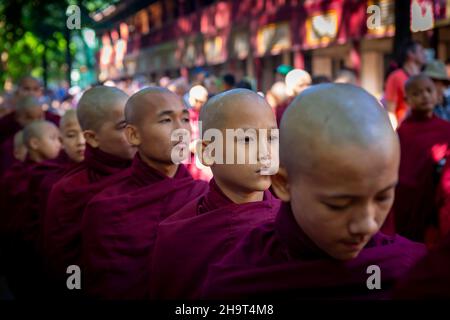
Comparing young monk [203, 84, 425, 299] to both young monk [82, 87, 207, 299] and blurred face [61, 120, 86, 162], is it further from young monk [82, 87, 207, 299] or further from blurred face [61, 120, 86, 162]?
blurred face [61, 120, 86, 162]

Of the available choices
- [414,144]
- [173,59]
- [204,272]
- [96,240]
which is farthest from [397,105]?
[173,59]

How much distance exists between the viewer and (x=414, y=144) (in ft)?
20.6

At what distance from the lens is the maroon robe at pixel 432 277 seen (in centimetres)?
176

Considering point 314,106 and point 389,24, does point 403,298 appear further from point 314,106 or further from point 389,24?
point 389,24

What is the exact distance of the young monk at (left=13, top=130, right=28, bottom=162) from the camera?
755 cm

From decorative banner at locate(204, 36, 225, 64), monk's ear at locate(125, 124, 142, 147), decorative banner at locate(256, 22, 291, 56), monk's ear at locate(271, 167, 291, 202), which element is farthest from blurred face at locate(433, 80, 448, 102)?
decorative banner at locate(204, 36, 225, 64)

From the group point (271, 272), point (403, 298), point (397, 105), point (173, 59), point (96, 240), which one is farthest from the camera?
point (173, 59)

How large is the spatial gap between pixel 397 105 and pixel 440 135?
141 cm

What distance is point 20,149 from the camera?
7664 millimetres

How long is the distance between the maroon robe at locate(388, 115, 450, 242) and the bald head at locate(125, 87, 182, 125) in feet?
9.39

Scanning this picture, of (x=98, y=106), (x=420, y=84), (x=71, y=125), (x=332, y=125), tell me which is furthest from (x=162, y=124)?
(x=420, y=84)

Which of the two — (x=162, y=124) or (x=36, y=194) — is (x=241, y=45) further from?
(x=162, y=124)

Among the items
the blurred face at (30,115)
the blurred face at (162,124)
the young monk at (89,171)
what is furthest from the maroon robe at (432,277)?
the blurred face at (30,115)

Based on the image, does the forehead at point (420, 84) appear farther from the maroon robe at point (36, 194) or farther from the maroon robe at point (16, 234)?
the maroon robe at point (16, 234)
